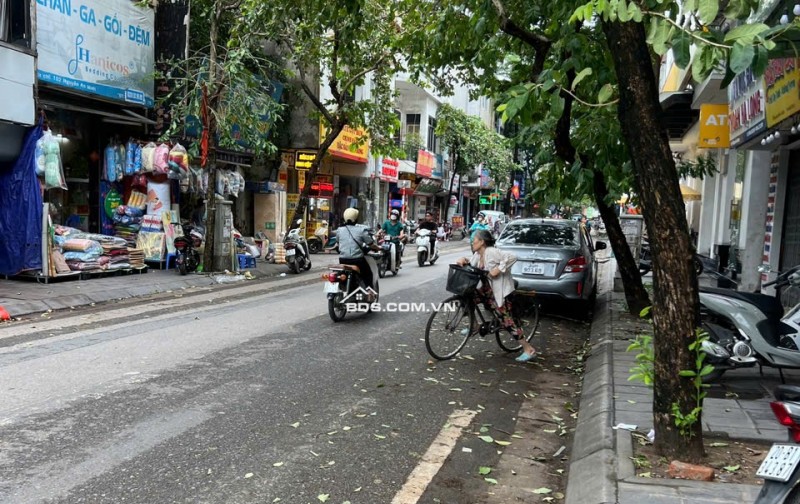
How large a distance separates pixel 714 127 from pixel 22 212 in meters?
13.1

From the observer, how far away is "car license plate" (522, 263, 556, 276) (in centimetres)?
968

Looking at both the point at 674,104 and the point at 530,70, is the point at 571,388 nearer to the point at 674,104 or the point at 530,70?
the point at 530,70

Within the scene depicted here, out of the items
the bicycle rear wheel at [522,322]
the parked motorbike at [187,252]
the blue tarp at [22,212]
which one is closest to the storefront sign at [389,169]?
the parked motorbike at [187,252]

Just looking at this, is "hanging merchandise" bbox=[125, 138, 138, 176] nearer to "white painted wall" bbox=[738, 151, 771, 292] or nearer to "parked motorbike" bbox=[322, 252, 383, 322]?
"parked motorbike" bbox=[322, 252, 383, 322]

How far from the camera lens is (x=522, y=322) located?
7.79 m

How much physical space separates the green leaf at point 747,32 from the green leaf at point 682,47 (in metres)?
0.20

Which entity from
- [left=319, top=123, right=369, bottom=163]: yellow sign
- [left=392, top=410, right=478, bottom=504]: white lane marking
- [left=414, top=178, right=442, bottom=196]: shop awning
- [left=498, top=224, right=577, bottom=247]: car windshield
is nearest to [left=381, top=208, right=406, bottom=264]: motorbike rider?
[left=498, top=224, right=577, bottom=247]: car windshield

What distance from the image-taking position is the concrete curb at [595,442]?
364cm

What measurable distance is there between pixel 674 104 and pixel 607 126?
26.7 ft

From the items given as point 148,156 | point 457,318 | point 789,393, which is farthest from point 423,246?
point 789,393

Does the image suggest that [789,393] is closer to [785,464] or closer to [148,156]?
[785,464]

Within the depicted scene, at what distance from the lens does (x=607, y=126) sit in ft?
26.2

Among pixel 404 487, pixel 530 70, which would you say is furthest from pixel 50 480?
pixel 530 70

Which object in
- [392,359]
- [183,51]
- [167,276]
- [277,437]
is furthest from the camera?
[183,51]
